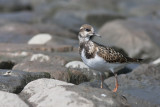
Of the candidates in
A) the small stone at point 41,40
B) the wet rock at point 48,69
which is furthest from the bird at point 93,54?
the small stone at point 41,40

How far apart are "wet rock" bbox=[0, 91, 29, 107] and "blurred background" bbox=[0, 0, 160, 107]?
2.04ft

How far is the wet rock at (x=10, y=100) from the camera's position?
648cm

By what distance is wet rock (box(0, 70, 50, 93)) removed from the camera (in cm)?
733

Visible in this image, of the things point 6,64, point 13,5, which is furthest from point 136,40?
point 13,5

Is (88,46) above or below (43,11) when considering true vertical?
below

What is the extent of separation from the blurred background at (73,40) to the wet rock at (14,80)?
3 centimetres

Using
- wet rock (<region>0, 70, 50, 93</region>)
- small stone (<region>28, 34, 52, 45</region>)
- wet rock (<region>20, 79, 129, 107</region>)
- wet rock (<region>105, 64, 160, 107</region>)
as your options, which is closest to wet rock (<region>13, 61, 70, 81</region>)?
wet rock (<region>0, 70, 50, 93</region>)

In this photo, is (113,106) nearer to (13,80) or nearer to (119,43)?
(13,80)

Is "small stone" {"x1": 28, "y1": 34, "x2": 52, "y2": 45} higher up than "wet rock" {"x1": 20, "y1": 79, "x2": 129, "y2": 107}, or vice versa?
"small stone" {"x1": 28, "y1": 34, "x2": 52, "y2": 45}

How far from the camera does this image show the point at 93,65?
7684 mm

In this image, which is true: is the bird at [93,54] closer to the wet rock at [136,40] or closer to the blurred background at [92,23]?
the blurred background at [92,23]

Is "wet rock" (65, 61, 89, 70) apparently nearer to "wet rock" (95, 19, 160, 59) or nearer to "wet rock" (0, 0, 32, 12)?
"wet rock" (95, 19, 160, 59)

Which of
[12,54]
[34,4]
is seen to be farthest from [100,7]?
[12,54]

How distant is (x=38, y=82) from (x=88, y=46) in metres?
1.25
